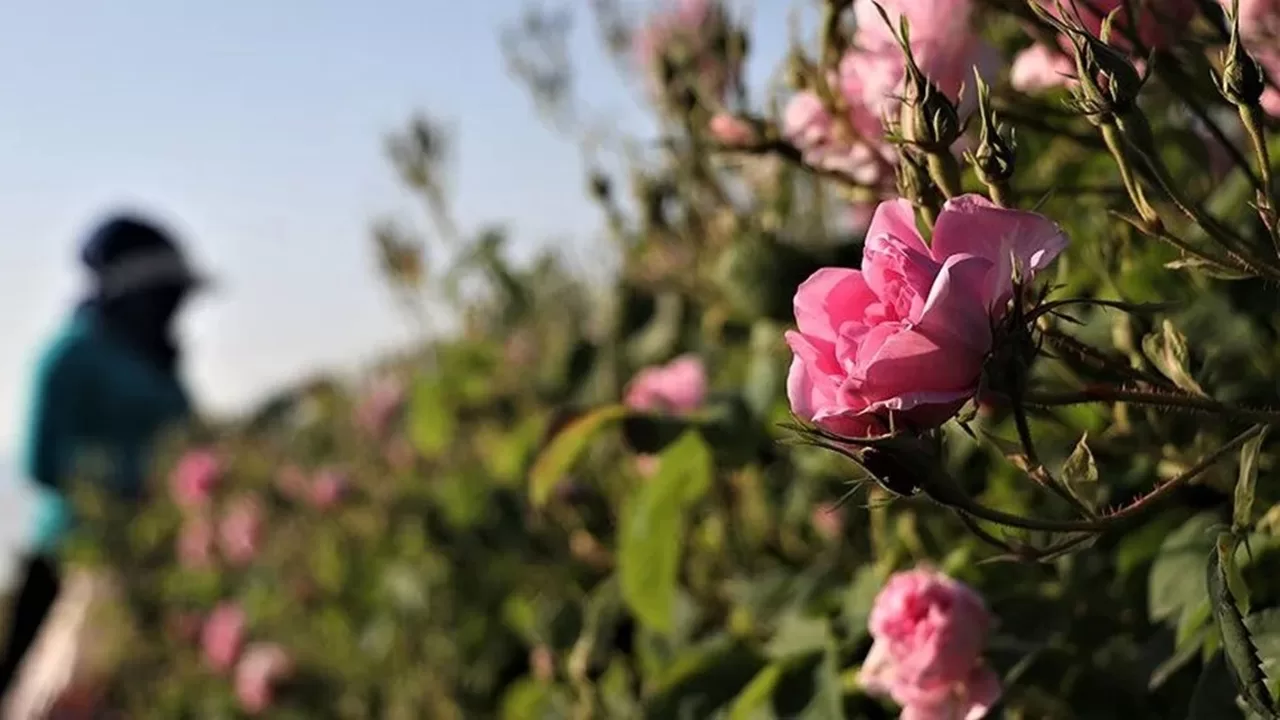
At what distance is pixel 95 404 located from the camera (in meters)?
4.20

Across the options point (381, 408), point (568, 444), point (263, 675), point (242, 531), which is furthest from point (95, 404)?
point (568, 444)

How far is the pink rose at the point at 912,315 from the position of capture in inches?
19.3

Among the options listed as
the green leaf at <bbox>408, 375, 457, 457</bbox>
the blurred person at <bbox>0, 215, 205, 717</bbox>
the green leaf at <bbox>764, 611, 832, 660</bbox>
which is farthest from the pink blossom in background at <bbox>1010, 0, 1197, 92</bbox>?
the blurred person at <bbox>0, 215, 205, 717</bbox>

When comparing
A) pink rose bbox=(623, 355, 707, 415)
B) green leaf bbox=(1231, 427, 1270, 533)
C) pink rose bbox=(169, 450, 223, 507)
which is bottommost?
pink rose bbox=(169, 450, 223, 507)

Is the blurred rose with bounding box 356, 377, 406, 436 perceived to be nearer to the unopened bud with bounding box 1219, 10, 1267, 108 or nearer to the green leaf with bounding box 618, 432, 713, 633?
the green leaf with bounding box 618, 432, 713, 633

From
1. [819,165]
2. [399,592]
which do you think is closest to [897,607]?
Answer: [819,165]

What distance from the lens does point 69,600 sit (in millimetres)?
3822

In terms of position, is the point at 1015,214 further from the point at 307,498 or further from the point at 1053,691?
the point at 307,498

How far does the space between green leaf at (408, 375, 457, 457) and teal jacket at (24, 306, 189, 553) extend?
1949mm

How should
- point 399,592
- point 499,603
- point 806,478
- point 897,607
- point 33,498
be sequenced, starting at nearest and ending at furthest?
1. point 897,607
2. point 806,478
3. point 499,603
4. point 399,592
5. point 33,498

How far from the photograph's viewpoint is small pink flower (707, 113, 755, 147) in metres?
0.89

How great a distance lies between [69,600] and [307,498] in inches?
47.3

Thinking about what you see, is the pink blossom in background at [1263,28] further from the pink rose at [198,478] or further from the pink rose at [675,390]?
the pink rose at [198,478]

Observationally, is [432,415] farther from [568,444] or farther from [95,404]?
[95,404]
